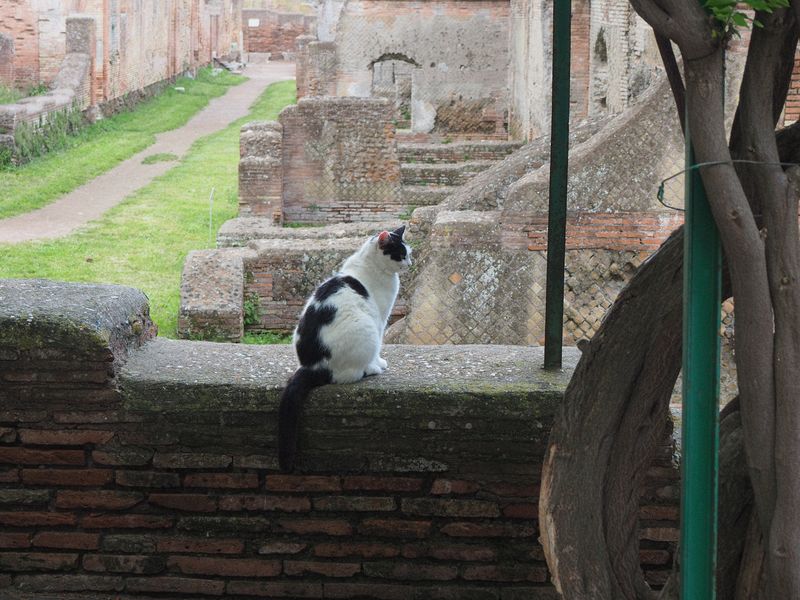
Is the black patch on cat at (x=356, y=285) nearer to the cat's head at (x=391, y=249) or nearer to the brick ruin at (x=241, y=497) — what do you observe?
the cat's head at (x=391, y=249)

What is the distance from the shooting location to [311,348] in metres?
3.90

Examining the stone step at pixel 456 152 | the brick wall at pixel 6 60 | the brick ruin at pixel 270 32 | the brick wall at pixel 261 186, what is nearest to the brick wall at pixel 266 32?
the brick ruin at pixel 270 32

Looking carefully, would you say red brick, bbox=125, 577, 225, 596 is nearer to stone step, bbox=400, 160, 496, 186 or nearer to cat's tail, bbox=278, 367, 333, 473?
cat's tail, bbox=278, 367, 333, 473

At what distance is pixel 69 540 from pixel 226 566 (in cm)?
52

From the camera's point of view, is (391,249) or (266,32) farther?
(266,32)

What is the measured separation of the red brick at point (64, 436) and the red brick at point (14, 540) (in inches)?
12.0

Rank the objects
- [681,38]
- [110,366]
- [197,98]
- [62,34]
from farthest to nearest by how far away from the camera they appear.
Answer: [197,98] < [62,34] < [110,366] < [681,38]

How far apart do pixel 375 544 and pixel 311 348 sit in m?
0.67

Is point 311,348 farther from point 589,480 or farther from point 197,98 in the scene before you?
point 197,98

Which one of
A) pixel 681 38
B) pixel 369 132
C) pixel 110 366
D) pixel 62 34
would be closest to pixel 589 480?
pixel 681 38

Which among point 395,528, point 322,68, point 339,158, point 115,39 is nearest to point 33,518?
point 395,528

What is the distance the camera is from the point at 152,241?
13.2 m

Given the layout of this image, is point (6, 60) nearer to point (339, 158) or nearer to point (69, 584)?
point (339, 158)

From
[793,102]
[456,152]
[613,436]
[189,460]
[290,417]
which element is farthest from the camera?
[456,152]
